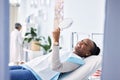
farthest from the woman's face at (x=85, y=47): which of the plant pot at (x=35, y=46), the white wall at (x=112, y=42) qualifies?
the plant pot at (x=35, y=46)

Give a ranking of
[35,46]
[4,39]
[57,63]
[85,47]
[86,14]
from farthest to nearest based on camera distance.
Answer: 1. [35,46]
2. [86,14]
3. [85,47]
4. [57,63]
5. [4,39]

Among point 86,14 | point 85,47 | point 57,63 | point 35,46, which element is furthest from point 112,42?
point 35,46

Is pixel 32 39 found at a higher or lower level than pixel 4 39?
lower

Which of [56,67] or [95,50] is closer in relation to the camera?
[56,67]

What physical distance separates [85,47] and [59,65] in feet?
1.18

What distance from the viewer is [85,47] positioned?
1.60 meters

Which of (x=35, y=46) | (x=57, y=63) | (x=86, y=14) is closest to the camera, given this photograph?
(x=57, y=63)

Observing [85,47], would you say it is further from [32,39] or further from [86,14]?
[32,39]

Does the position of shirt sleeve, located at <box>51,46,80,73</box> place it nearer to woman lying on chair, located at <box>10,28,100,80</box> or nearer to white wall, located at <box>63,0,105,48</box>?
woman lying on chair, located at <box>10,28,100,80</box>

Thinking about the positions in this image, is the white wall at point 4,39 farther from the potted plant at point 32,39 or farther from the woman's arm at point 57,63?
the potted plant at point 32,39

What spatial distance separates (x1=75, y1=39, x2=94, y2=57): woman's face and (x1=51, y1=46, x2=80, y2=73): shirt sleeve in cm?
19

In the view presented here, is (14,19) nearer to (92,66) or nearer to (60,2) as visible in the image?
(60,2)
